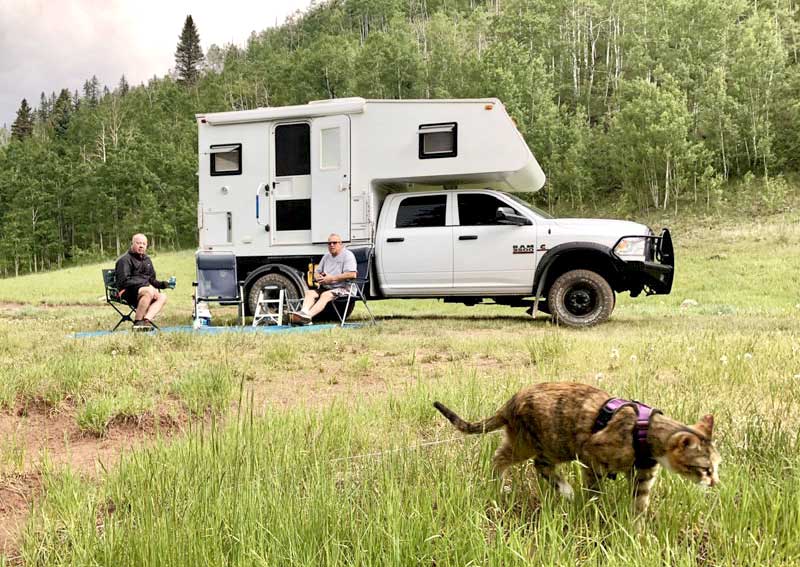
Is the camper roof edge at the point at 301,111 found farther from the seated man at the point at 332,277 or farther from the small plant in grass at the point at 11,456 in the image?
the small plant in grass at the point at 11,456

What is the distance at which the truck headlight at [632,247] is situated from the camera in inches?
328

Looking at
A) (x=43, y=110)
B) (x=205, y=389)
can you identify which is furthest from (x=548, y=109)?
(x=43, y=110)

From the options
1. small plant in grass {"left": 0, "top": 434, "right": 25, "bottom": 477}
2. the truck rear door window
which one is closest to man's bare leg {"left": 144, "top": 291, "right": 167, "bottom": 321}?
the truck rear door window

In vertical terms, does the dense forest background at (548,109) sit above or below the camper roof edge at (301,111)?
above

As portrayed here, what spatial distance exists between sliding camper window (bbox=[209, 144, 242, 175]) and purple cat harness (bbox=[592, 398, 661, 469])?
353 inches

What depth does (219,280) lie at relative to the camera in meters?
9.68

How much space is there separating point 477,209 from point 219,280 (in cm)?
437

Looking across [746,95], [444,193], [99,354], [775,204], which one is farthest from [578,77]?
[99,354]

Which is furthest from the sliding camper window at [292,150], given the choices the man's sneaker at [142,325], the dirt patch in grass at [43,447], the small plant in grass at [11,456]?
the small plant in grass at [11,456]

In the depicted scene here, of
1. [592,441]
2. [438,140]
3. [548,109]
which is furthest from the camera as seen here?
[548,109]

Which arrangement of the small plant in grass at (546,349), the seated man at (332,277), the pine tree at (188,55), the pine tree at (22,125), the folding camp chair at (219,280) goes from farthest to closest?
1. the pine tree at (188,55)
2. the pine tree at (22,125)
3. the folding camp chair at (219,280)
4. the seated man at (332,277)
5. the small plant in grass at (546,349)

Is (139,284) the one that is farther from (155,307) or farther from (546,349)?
(546,349)

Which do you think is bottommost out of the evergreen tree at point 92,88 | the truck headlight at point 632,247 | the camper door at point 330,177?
the truck headlight at point 632,247

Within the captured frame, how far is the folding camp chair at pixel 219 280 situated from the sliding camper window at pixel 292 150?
1714 mm
